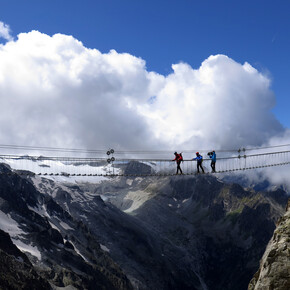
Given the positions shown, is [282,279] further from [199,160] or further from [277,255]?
[199,160]

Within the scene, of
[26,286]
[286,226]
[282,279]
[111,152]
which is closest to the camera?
[282,279]

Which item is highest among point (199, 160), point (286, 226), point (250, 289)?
Result: point (199, 160)

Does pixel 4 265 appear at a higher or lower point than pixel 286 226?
lower

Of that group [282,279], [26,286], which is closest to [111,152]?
[282,279]

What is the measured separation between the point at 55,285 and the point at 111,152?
155 metres

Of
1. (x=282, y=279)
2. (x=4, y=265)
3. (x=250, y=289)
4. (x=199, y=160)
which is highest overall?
(x=199, y=160)

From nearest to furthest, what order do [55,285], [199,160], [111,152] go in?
[199,160] → [111,152] → [55,285]

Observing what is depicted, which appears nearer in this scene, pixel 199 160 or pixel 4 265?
pixel 199 160

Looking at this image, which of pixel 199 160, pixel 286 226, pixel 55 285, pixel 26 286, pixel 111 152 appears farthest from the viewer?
pixel 55 285

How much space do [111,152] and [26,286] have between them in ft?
433

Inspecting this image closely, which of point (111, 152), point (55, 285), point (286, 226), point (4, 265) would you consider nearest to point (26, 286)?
point (4, 265)

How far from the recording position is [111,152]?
62062 millimetres

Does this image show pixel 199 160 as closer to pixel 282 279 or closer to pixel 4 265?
pixel 282 279

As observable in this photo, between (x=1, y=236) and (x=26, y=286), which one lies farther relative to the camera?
(x=1, y=236)
